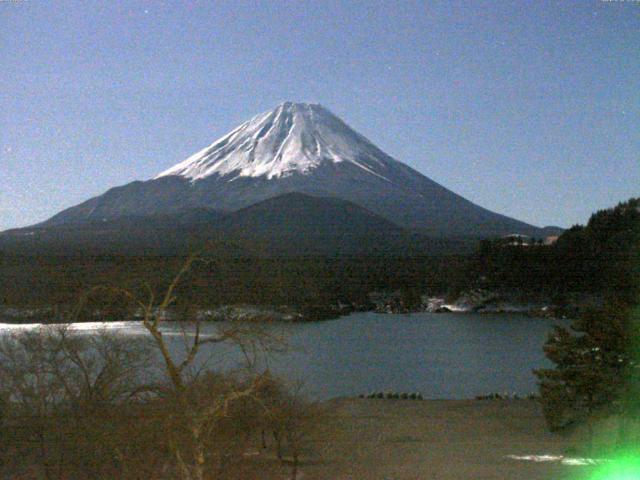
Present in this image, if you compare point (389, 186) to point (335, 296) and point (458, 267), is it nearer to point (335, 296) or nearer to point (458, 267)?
point (458, 267)

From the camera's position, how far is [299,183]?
55000mm

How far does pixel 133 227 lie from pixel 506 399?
719 inches

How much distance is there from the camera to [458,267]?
3478cm

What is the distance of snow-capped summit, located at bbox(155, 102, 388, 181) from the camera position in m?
59.2

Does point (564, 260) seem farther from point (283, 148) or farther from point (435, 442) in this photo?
point (283, 148)

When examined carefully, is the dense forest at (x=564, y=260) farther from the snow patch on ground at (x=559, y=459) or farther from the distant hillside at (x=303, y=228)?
the snow patch on ground at (x=559, y=459)

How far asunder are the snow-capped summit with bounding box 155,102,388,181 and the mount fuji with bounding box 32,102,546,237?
86 millimetres

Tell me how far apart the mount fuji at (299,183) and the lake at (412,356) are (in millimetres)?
15316

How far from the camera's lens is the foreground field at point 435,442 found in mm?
9383

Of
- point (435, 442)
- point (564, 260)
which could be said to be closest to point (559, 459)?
point (435, 442)

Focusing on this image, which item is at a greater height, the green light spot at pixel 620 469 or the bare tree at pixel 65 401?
the bare tree at pixel 65 401

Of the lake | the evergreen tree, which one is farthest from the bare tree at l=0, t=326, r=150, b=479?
the evergreen tree

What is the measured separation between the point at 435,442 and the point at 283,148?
5385cm

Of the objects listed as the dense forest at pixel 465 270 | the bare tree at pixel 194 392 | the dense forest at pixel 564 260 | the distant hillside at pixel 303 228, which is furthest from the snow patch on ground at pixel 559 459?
the dense forest at pixel 564 260
